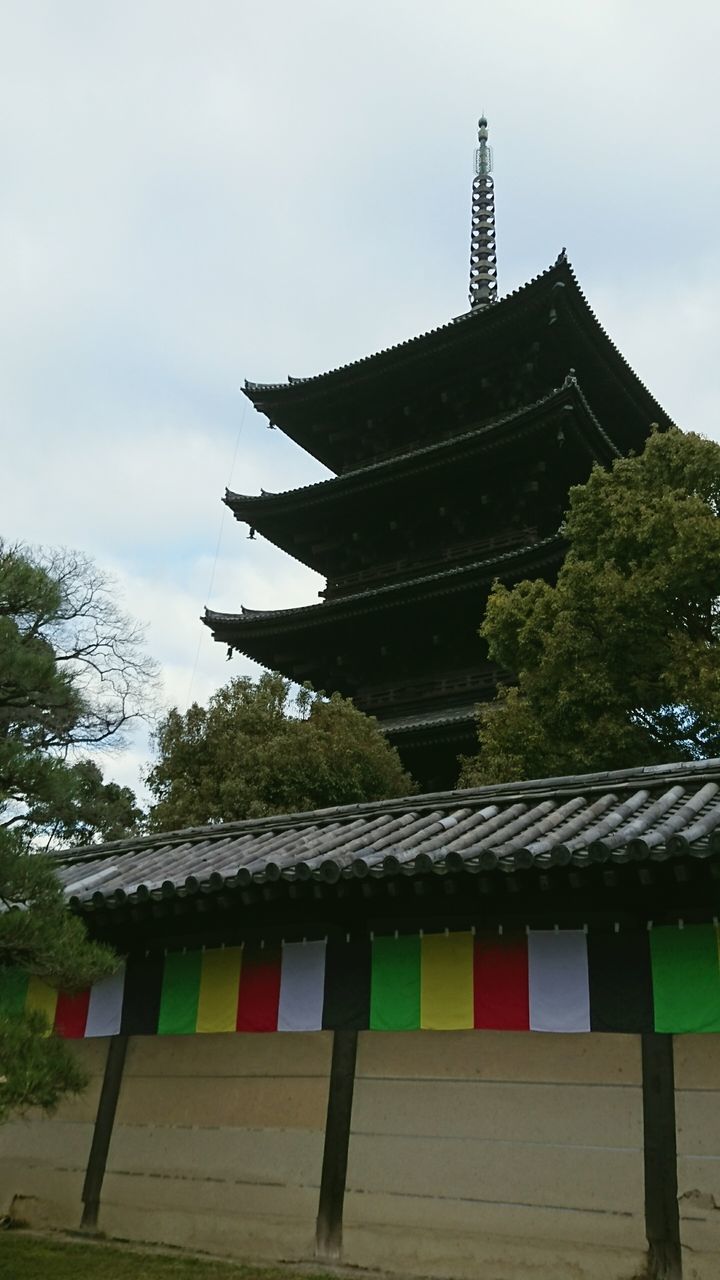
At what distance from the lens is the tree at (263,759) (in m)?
16.5

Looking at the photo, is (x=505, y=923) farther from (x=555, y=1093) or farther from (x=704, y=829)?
(x=704, y=829)

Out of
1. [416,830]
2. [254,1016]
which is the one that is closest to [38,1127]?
[254,1016]

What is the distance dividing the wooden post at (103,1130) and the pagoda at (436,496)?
1135cm

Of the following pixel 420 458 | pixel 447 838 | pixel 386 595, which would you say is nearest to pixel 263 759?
pixel 386 595

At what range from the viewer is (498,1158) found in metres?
6.28

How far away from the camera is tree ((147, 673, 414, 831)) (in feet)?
54.1

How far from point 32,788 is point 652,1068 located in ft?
13.5

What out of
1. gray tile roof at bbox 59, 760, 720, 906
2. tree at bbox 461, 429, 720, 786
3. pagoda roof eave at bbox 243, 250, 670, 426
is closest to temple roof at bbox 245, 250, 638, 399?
pagoda roof eave at bbox 243, 250, 670, 426

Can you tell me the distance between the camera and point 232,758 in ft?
56.2

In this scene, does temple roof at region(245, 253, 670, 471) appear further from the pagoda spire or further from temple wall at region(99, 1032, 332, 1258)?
temple wall at region(99, 1032, 332, 1258)

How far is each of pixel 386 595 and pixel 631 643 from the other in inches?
280

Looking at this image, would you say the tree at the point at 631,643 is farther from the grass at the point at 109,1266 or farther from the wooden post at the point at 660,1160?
the grass at the point at 109,1266

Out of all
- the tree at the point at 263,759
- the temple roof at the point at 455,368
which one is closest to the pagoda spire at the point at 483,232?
the temple roof at the point at 455,368

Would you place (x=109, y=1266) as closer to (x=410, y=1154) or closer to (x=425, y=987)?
(x=410, y=1154)
